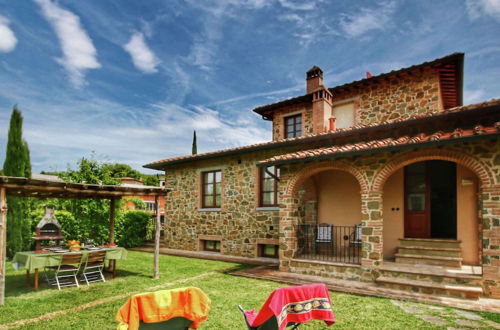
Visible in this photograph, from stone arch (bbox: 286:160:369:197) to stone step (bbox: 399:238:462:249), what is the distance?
2.09 m

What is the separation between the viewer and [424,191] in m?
8.02

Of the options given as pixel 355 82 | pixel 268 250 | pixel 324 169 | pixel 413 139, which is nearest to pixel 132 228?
pixel 268 250

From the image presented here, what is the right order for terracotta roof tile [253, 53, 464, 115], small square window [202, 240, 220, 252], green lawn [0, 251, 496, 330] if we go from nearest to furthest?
1. green lawn [0, 251, 496, 330]
2. terracotta roof tile [253, 53, 464, 115]
3. small square window [202, 240, 220, 252]

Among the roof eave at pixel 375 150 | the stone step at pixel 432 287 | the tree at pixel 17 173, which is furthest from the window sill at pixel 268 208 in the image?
the tree at pixel 17 173

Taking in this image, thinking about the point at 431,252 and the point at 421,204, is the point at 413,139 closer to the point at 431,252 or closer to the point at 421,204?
the point at 421,204

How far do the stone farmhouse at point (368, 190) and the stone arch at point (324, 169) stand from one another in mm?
27

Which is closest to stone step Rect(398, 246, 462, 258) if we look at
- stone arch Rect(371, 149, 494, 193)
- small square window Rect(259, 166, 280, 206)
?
stone arch Rect(371, 149, 494, 193)

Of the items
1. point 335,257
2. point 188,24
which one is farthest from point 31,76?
point 335,257

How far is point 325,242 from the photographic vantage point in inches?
333

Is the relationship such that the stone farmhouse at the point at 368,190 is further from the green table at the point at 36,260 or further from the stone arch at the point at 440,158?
the green table at the point at 36,260

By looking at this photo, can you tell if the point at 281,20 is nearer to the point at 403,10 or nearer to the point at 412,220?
the point at 403,10

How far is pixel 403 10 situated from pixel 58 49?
9750 mm

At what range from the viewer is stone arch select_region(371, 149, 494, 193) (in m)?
5.69

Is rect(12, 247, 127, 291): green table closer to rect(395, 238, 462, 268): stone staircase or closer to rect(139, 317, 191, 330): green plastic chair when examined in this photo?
rect(139, 317, 191, 330): green plastic chair
